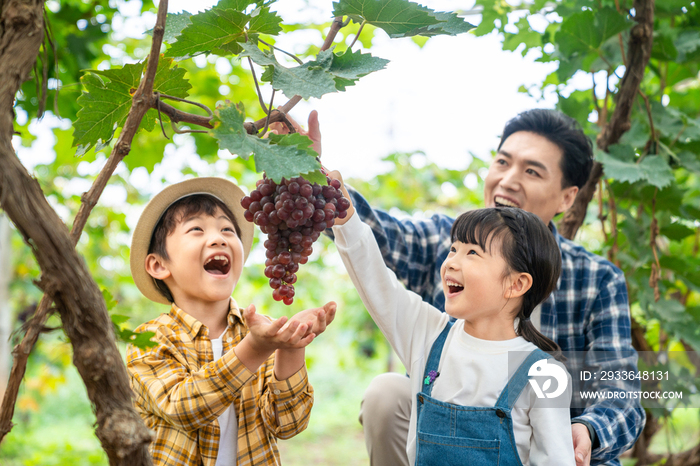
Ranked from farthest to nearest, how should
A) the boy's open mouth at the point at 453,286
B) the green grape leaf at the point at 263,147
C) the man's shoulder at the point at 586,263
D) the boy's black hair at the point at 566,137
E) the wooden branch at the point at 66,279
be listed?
the boy's black hair at the point at 566,137 → the man's shoulder at the point at 586,263 → the boy's open mouth at the point at 453,286 → the green grape leaf at the point at 263,147 → the wooden branch at the point at 66,279

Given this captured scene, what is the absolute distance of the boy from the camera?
1.07 metres

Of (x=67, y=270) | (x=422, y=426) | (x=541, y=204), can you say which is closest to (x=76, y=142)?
(x=67, y=270)

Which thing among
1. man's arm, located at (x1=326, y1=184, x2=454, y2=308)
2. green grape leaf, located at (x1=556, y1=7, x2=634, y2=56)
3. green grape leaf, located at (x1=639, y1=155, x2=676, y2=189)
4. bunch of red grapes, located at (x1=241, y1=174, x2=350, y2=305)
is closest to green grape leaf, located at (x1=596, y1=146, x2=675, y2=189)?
green grape leaf, located at (x1=639, y1=155, x2=676, y2=189)

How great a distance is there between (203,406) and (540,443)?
682mm

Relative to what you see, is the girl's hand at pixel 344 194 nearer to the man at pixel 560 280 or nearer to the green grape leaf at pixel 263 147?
the green grape leaf at pixel 263 147

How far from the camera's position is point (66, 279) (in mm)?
647

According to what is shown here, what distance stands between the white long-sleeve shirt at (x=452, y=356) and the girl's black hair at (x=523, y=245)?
0.08m

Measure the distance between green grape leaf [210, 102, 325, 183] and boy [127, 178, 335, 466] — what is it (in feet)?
1.09

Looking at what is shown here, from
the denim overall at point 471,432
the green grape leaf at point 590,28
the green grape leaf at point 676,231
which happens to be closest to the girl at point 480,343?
the denim overall at point 471,432

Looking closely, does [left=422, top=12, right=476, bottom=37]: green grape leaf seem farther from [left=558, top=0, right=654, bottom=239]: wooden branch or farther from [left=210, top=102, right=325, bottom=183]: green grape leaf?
[left=558, top=0, right=654, bottom=239]: wooden branch

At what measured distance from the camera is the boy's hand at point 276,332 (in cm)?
98

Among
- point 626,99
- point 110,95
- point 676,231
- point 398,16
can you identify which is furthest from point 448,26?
point 676,231

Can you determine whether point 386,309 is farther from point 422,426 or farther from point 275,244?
point 275,244

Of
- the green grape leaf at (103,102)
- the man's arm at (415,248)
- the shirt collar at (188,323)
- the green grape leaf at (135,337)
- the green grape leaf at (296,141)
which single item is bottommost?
the green grape leaf at (135,337)
